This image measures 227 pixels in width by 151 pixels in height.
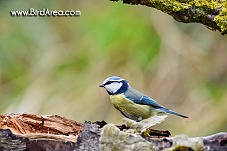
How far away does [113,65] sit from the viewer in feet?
8.52

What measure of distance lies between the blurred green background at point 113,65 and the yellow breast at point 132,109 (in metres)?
0.84

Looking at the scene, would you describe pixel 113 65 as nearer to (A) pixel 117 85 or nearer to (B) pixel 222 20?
(A) pixel 117 85

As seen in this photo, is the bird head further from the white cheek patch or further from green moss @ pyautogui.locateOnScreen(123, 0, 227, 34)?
green moss @ pyautogui.locateOnScreen(123, 0, 227, 34)

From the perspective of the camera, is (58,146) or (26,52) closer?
(58,146)

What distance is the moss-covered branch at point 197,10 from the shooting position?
1217 millimetres

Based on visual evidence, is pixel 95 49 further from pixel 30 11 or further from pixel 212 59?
pixel 212 59

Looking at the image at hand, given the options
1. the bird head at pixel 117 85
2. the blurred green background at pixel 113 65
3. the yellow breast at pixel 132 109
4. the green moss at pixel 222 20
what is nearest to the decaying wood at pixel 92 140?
the green moss at pixel 222 20

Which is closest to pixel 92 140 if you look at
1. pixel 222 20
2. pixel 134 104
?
pixel 222 20

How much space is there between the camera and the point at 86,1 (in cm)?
270

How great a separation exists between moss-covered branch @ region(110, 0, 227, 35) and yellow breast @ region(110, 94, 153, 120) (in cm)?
39

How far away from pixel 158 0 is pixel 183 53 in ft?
4.23

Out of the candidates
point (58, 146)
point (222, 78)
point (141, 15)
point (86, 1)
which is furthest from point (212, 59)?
point (58, 146)

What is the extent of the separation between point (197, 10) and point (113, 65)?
1.36 m

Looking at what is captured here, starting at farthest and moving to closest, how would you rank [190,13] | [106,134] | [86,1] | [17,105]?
[86,1] < [17,105] < [190,13] < [106,134]
